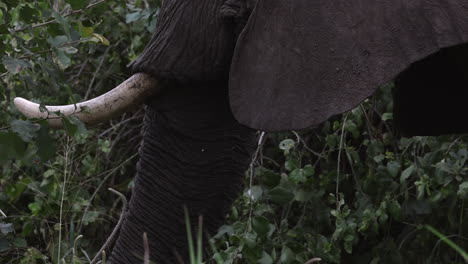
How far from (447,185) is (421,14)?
117 cm

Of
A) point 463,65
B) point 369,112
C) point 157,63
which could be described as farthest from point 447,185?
point 157,63

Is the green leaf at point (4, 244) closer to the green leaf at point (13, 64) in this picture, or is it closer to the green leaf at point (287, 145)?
the green leaf at point (13, 64)

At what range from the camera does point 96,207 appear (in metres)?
3.65

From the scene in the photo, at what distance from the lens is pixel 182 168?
2.25 meters

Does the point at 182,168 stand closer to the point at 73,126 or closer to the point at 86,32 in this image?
the point at 73,126

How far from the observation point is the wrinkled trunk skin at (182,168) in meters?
2.25

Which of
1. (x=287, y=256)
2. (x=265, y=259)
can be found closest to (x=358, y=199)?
(x=287, y=256)

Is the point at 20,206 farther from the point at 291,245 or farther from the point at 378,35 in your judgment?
the point at 378,35

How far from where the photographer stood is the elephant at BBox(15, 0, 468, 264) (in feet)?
6.47

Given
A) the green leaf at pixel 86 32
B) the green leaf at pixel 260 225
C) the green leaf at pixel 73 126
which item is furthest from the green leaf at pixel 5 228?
the green leaf at pixel 260 225

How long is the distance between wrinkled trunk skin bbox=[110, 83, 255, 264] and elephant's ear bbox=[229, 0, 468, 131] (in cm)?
16

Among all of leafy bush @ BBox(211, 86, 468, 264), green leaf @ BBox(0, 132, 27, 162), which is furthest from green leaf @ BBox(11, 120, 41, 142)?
leafy bush @ BBox(211, 86, 468, 264)

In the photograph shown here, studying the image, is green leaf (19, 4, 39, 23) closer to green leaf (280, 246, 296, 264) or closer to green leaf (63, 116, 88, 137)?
green leaf (63, 116, 88, 137)

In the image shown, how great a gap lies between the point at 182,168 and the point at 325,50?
1.52 feet
